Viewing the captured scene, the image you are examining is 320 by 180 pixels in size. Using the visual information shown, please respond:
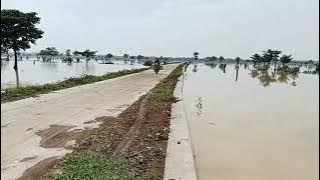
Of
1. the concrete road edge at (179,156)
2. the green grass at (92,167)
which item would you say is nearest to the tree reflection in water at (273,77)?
the concrete road edge at (179,156)

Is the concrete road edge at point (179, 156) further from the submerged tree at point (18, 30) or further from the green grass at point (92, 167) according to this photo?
the submerged tree at point (18, 30)

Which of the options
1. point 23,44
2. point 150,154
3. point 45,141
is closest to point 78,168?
point 150,154

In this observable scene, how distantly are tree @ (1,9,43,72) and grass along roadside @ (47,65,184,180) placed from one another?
1646cm

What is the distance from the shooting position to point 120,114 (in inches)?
467

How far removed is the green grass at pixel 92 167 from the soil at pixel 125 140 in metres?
0.18

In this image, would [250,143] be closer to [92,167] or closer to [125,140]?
[125,140]

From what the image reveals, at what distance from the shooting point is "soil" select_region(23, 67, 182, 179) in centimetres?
621

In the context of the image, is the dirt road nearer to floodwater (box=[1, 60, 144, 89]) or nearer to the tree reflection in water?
floodwater (box=[1, 60, 144, 89])

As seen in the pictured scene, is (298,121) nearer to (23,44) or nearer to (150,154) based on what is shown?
(150,154)

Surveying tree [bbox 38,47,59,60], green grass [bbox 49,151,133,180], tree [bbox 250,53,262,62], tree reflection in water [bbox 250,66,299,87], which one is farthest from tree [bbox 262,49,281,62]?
green grass [bbox 49,151,133,180]

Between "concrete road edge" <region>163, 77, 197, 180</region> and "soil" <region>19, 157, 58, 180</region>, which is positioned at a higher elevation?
"soil" <region>19, 157, 58, 180</region>

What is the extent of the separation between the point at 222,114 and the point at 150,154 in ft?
25.0

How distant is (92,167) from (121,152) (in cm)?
137

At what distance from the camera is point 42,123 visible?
9.66 metres
